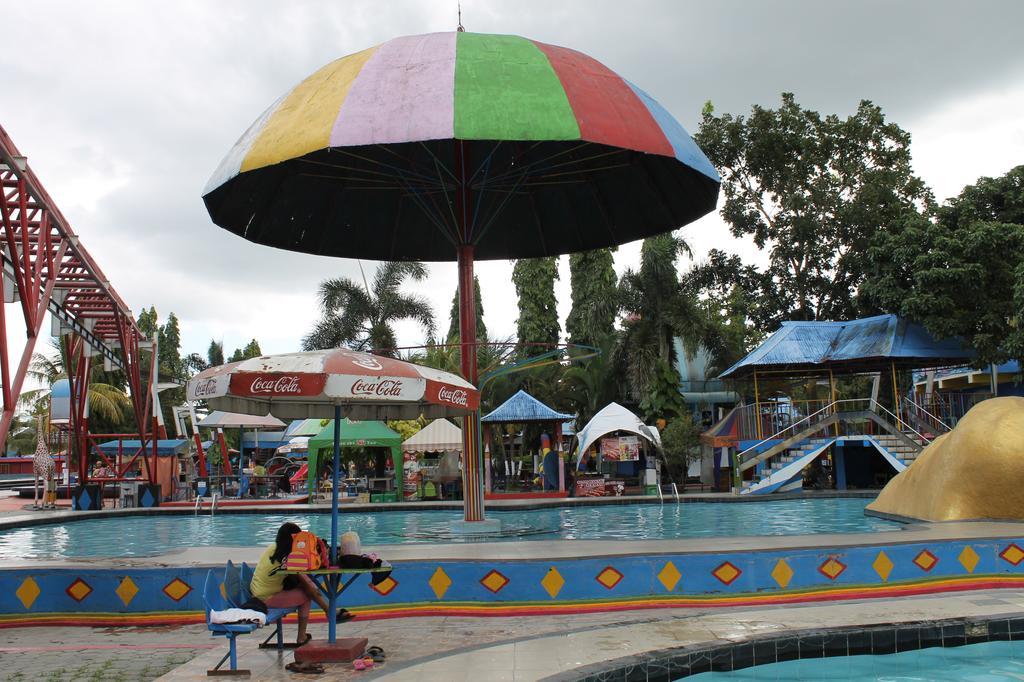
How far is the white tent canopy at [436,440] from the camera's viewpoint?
26094mm

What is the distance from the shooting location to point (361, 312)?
41.5m

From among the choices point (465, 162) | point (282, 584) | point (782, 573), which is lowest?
point (782, 573)

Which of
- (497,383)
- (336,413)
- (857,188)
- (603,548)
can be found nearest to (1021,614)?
(603,548)

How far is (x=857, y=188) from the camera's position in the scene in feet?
116

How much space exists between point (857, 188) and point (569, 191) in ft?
76.7

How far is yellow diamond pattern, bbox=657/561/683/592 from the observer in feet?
29.7

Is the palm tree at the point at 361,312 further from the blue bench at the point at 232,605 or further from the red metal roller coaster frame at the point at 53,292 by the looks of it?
the blue bench at the point at 232,605

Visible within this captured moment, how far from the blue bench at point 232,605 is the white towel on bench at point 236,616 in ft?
0.10

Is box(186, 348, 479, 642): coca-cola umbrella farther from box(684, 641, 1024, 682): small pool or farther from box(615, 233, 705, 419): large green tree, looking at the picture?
box(615, 233, 705, 419): large green tree

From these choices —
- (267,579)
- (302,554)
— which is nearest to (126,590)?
(267,579)

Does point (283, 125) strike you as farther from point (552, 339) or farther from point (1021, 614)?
point (552, 339)

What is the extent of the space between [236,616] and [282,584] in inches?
27.9

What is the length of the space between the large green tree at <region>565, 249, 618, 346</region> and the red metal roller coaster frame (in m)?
17.8

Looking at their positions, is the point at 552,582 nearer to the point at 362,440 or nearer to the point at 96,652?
the point at 96,652
